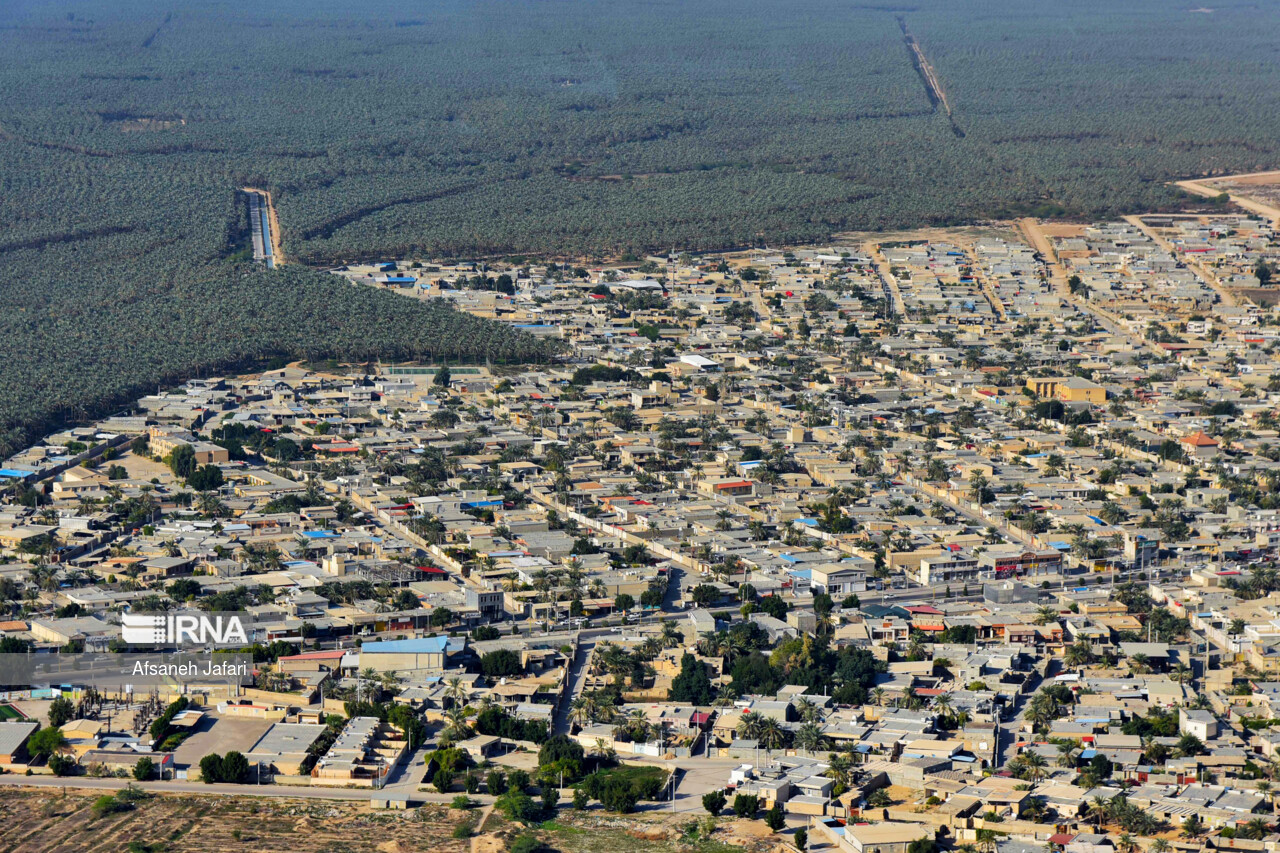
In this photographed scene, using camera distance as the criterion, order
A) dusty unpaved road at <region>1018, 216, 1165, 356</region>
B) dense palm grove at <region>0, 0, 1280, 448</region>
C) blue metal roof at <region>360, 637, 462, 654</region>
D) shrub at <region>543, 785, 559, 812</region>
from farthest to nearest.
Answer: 1. dusty unpaved road at <region>1018, 216, 1165, 356</region>
2. dense palm grove at <region>0, 0, 1280, 448</region>
3. blue metal roof at <region>360, 637, 462, 654</region>
4. shrub at <region>543, 785, 559, 812</region>

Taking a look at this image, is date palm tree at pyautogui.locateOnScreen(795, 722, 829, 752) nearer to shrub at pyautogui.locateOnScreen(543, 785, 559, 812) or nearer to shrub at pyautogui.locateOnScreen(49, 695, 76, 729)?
shrub at pyautogui.locateOnScreen(543, 785, 559, 812)

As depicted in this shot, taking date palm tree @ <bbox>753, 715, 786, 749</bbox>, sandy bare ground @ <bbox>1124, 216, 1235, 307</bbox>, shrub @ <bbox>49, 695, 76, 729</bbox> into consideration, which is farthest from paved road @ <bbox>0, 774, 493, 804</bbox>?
sandy bare ground @ <bbox>1124, 216, 1235, 307</bbox>

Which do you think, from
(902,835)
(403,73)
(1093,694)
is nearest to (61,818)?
(902,835)

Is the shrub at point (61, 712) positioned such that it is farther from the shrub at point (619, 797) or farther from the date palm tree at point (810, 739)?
the date palm tree at point (810, 739)

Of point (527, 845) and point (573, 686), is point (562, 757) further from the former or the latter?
point (573, 686)

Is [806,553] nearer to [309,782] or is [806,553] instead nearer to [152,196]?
[309,782]

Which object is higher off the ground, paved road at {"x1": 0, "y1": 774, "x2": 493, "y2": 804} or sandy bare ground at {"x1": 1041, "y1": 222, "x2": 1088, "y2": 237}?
paved road at {"x1": 0, "y1": 774, "x2": 493, "y2": 804}

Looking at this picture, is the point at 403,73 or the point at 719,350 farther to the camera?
the point at 403,73

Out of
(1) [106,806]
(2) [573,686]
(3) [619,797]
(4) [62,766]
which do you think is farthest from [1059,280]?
(1) [106,806]

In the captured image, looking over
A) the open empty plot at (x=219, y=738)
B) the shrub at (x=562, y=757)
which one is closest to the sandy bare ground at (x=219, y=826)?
the open empty plot at (x=219, y=738)
